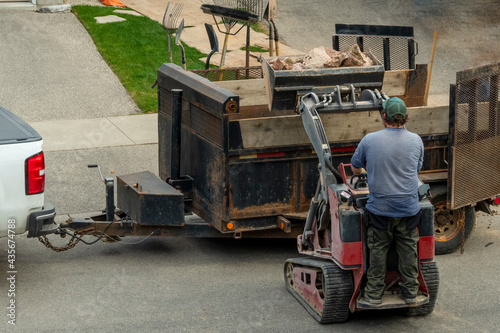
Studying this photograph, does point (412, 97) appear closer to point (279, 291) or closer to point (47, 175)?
point (279, 291)

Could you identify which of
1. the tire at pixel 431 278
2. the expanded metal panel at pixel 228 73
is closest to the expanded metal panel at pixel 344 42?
the expanded metal panel at pixel 228 73

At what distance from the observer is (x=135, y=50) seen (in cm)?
1606

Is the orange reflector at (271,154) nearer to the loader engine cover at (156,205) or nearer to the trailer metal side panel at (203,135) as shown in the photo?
the trailer metal side panel at (203,135)

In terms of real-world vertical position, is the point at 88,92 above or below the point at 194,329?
above

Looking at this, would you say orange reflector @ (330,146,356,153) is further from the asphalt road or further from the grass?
the grass

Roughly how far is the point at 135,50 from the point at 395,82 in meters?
8.16

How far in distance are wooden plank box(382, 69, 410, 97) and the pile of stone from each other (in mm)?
992

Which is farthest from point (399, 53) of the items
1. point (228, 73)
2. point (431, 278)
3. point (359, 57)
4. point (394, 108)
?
point (431, 278)

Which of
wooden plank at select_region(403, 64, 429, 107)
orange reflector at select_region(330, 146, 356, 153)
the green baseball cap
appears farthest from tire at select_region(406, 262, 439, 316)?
wooden plank at select_region(403, 64, 429, 107)

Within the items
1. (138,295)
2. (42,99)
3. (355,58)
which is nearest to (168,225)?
(138,295)

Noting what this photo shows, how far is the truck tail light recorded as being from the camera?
22.4ft

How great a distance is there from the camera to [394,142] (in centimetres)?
602

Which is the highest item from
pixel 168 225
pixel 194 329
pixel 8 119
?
pixel 8 119

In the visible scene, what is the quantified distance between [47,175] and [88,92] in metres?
3.90
